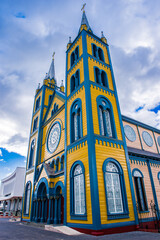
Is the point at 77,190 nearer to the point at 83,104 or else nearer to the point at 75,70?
the point at 83,104

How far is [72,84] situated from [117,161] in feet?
31.1

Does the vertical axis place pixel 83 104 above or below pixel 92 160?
above

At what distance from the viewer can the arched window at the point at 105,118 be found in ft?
44.3

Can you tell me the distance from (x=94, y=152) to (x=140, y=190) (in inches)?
253

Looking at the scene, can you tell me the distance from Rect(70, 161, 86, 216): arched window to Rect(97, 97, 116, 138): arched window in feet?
11.5

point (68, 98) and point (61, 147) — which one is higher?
point (68, 98)

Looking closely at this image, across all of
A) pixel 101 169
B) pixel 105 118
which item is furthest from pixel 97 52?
pixel 101 169

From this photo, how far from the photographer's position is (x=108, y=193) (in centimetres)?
1060

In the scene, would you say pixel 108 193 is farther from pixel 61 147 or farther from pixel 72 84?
pixel 72 84

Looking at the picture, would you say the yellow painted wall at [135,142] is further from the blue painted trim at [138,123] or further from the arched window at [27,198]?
the arched window at [27,198]

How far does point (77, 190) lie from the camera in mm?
11688

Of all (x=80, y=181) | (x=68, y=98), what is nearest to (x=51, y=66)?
(x=68, y=98)

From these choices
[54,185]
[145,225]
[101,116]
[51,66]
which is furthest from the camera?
[51,66]

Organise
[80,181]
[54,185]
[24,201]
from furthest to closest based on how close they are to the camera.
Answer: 1. [24,201]
2. [54,185]
3. [80,181]
